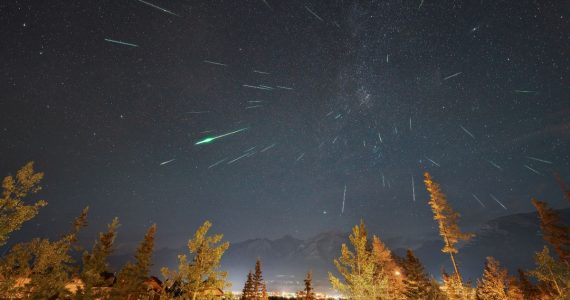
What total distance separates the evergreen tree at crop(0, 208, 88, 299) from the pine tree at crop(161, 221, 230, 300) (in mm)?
5899

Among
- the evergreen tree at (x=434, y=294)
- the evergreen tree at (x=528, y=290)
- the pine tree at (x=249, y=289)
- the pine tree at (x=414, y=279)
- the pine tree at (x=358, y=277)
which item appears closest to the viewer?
the pine tree at (x=358, y=277)

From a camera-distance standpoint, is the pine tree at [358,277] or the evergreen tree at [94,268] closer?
the evergreen tree at [94,268]

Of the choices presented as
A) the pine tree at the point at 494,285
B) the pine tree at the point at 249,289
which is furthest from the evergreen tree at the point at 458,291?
the pine tree at the point at 249,289

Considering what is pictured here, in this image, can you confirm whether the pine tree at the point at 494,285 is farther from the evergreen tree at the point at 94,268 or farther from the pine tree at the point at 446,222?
the evergreen tree at the point at 94,268

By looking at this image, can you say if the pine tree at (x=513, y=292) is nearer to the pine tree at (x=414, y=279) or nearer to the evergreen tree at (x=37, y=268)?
the pine tree at (x=414, y=279)

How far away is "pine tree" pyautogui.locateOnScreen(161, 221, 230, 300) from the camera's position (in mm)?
16578

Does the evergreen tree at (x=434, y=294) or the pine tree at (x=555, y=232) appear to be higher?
the pine tree at (x=555, y=232)

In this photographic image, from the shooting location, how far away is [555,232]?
35.4 metres

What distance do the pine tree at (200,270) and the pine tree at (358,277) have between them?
23.6ft

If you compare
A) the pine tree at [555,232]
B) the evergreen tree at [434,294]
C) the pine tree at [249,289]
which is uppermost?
the pine tree at [555,232]

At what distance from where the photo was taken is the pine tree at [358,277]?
1571 centimetres

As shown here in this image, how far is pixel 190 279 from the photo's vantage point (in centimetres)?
1708

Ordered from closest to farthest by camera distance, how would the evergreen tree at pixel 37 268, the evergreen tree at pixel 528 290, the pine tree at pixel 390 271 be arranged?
the evergreen tree at pixel 37 268 → the pine tree at pixel 390 271 → the evergreen tree at pixel 528 290

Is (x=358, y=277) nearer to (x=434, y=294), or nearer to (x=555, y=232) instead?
(x=434, y=294)
